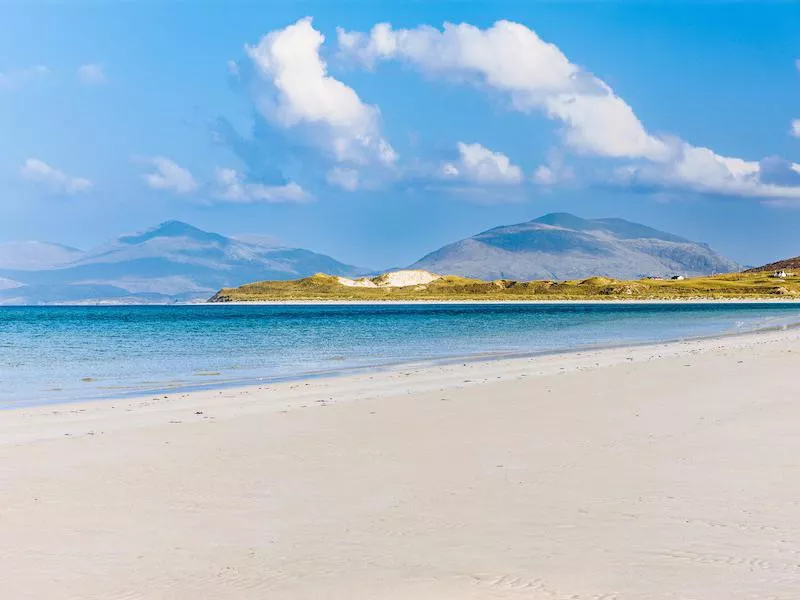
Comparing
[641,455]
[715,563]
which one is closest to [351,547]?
[715,563]

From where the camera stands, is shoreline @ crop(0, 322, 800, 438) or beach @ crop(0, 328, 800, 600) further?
shoreline @ crop(0, 322, 800, 438)

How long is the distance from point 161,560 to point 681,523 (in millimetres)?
5492

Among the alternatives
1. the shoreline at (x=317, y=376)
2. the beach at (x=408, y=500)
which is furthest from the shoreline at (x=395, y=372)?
the beach at (x=408, y=500)

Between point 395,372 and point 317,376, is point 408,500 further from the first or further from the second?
point 395,372

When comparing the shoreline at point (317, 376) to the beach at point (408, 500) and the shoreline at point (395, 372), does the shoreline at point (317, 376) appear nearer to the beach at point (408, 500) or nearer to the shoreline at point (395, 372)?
the shoreline at point (395, 372)

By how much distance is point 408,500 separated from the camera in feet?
33.5

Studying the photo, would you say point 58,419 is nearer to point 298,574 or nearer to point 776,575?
point 298,574

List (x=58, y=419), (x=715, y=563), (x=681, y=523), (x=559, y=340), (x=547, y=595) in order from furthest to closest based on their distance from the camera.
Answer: (x=559, y=340) < (x=58, y=419) < (x=681, y=523) < (x=715, y=563) < (x=547, y=595)

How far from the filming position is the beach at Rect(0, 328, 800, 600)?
7.46 m

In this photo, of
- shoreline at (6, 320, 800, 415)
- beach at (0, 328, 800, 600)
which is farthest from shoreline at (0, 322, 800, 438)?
beach at (0, 328, 800, 600)

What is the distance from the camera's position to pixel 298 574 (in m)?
7.66

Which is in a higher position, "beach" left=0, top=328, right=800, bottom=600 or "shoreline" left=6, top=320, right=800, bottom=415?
"shoreline" left=6, top=320, right=800, bottom=415

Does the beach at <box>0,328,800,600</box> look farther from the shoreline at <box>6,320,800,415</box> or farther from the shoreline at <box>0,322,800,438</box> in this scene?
the shoreline at <box>6,320,800,415</box>

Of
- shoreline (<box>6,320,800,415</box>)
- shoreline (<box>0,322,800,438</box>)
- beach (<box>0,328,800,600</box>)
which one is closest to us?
beach (<box>0,328,800,600</box>)
